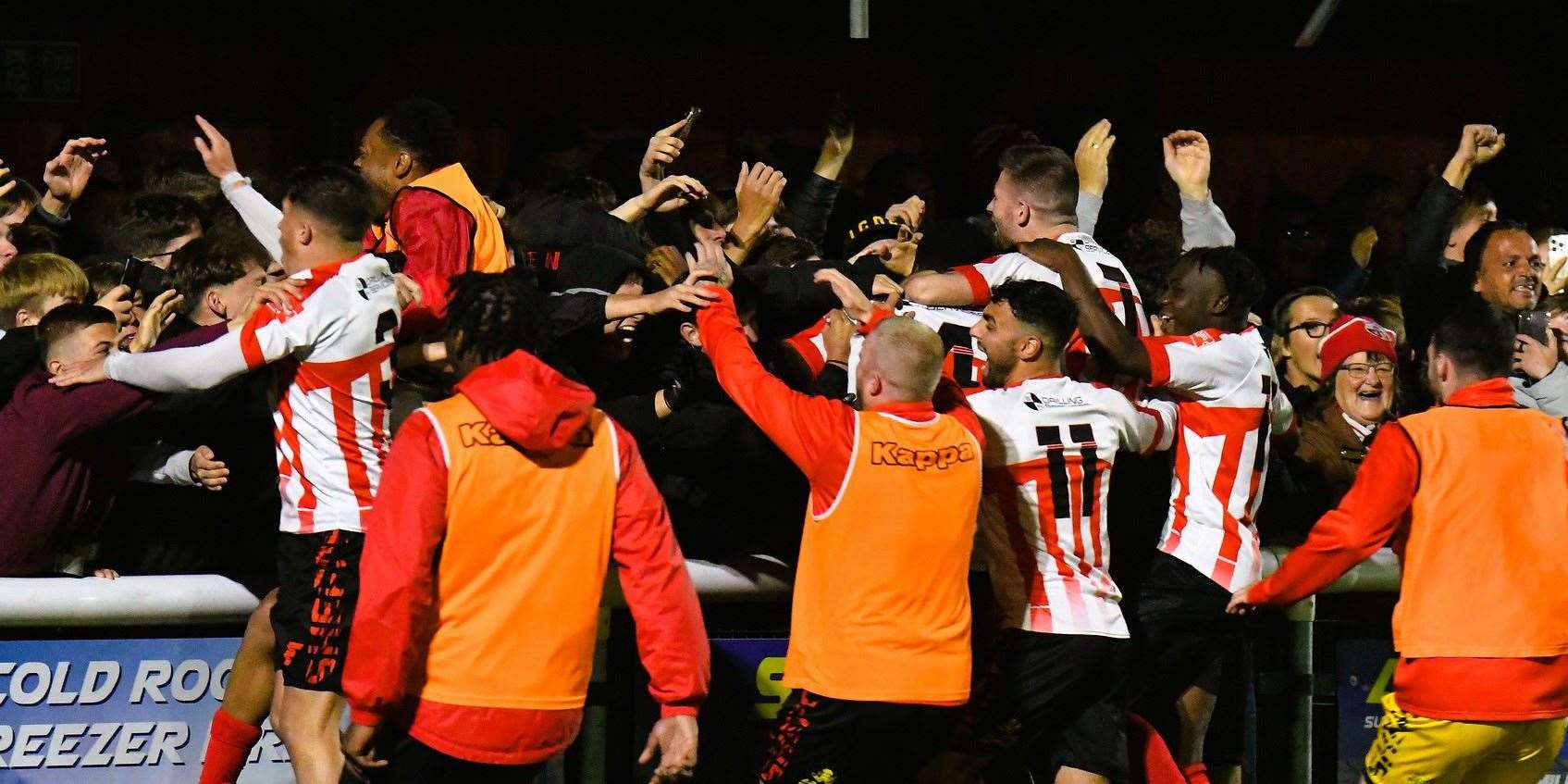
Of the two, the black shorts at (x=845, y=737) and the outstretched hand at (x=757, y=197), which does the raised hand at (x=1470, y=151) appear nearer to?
the outstretched hand at (x=757, y=197)

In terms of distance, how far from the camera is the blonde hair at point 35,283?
6.34m

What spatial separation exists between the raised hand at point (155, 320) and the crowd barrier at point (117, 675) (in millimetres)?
747

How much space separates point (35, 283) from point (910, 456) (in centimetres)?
302

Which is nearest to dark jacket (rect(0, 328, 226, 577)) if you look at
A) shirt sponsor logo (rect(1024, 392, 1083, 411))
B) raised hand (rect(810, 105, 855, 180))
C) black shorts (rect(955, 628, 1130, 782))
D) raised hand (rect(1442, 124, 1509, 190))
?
shirt sponsor logo (rect(1024, 392, 1083, 411))

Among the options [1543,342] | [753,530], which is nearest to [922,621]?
[753,530]

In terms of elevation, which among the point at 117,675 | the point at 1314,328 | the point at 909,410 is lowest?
the point at 117,675

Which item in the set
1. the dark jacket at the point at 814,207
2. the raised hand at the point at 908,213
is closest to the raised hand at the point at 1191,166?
the raised hand at the point at 908,213

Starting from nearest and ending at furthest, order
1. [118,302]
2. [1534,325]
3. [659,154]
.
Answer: [118,302], [659,154], [1534,325]

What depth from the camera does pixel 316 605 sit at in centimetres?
545

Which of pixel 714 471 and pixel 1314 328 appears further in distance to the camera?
pixel 1314 328

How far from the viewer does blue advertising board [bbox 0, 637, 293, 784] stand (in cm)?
564

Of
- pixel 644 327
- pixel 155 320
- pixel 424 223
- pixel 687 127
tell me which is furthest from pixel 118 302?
pixel 687 127

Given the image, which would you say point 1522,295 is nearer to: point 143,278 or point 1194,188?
point 1194,188

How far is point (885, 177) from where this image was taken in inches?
340
